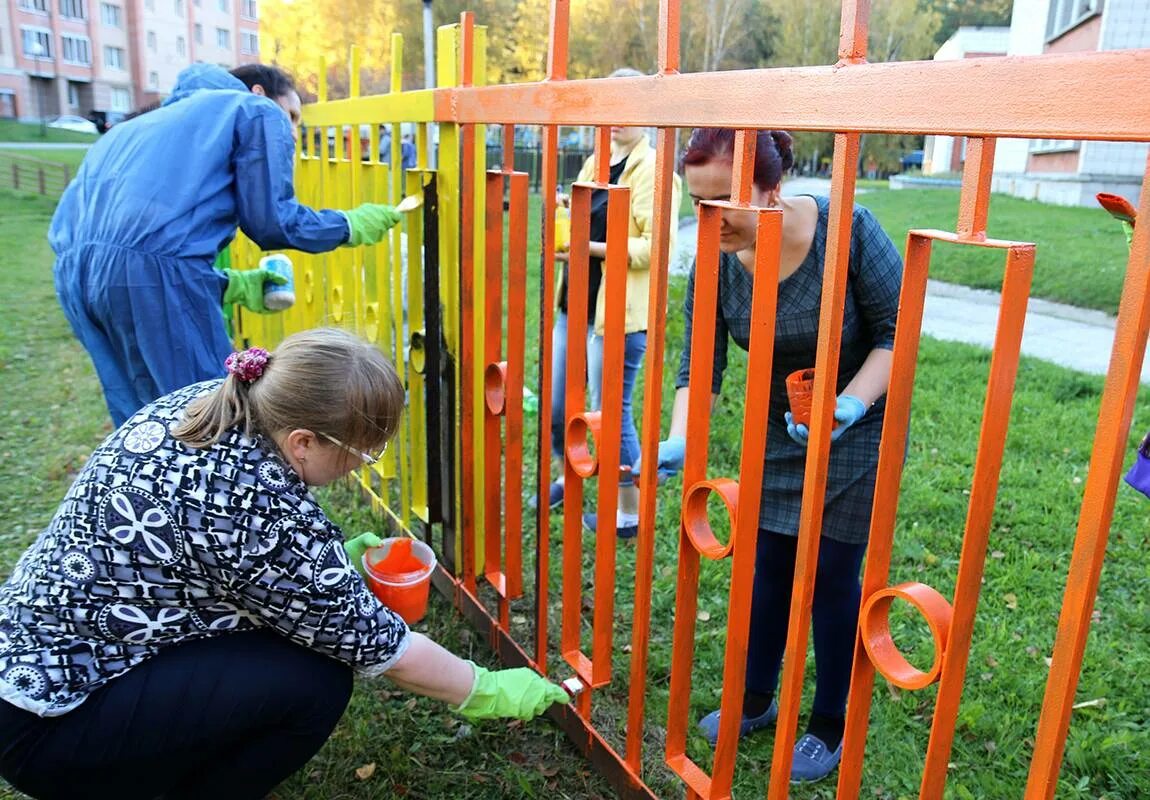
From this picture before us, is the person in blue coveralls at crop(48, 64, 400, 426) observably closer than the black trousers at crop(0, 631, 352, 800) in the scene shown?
No

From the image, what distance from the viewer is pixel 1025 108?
3.48ft

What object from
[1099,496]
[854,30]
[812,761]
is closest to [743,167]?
[854,30]

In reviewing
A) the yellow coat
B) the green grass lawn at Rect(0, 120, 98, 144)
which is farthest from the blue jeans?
the green grass lawn at Rect(0, 120, 98, 144)

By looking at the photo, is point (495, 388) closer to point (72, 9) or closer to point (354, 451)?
point (354, 451)

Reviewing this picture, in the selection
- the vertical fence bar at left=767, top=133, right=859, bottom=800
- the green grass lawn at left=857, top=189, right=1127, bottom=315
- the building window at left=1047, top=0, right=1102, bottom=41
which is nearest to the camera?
the vertical fence bar at left=767, top=133, right=859, bottom=800

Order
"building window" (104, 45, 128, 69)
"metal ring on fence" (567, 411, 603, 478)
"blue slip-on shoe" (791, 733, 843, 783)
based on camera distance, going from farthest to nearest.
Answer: "building window" (104, 45, 128, 69) < "blue slip-on shoe" (791, 733, 843, 783) < "metal ring on fence" (567, 411, 603, 478)

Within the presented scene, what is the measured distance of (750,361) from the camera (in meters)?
1.58

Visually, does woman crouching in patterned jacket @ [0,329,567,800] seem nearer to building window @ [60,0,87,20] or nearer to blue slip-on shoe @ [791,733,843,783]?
blue slip-on shoe @ [791,733,843,783]

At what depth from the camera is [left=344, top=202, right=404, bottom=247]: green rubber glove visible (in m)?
3.00

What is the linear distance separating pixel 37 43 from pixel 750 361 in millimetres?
52443

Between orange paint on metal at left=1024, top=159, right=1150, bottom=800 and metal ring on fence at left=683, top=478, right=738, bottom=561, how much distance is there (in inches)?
23.7

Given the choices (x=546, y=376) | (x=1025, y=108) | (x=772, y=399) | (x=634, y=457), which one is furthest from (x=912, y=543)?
(x=1025, y=108)

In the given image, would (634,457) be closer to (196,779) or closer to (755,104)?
(196,779)

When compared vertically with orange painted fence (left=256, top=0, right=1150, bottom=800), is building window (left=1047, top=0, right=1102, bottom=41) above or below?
above
